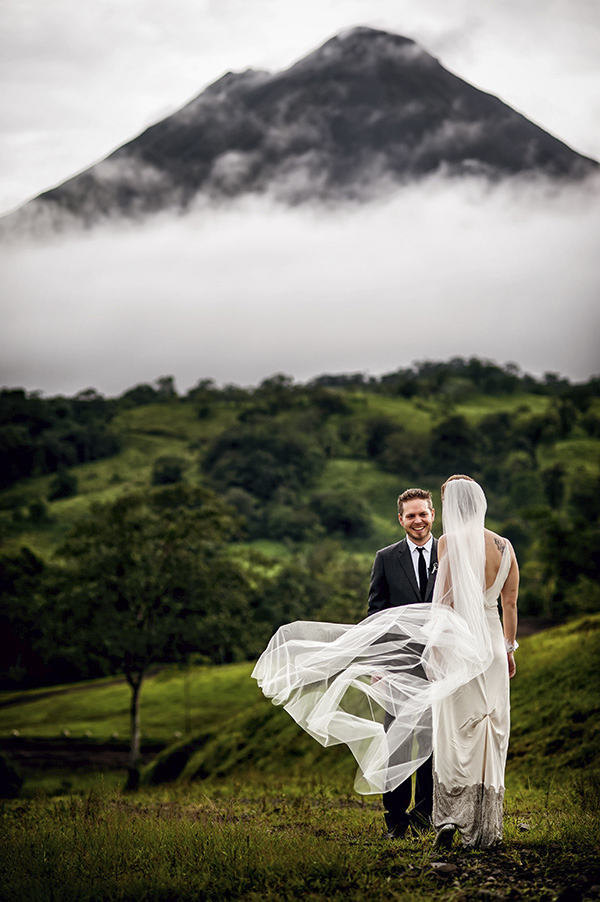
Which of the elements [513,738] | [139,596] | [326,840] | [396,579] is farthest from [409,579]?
[139,596]

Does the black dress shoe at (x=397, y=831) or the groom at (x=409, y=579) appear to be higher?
the groom at (x=409, y=579)

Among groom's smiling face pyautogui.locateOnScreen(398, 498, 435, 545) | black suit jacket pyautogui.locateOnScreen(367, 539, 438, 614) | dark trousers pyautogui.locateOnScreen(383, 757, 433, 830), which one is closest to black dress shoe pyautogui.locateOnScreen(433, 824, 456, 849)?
dark trousers pyautogui.locateOnScreen(383, 757, 433, 830)

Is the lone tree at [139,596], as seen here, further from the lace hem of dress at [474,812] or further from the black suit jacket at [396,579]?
the lace hem of dress at [474,812]

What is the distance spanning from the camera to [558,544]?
48219mm

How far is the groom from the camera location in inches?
262

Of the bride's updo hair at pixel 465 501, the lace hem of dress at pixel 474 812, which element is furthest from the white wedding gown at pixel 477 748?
the bride's updo hair at pixel 465 501

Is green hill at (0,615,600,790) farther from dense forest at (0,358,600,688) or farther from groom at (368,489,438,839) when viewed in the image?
dense forest at (0,358,600,688)

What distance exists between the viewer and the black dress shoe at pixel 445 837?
5.83 m

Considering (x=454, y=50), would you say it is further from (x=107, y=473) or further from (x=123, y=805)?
(x=123, y=805)

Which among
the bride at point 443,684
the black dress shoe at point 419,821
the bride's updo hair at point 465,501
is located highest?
the bride's updo hair at point 465,501

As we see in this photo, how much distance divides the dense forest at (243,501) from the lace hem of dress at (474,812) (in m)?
22.4

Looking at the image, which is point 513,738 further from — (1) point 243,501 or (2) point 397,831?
(1) point 243,501

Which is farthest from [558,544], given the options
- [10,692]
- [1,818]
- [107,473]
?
[107,473]

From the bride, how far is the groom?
1.16 feet
